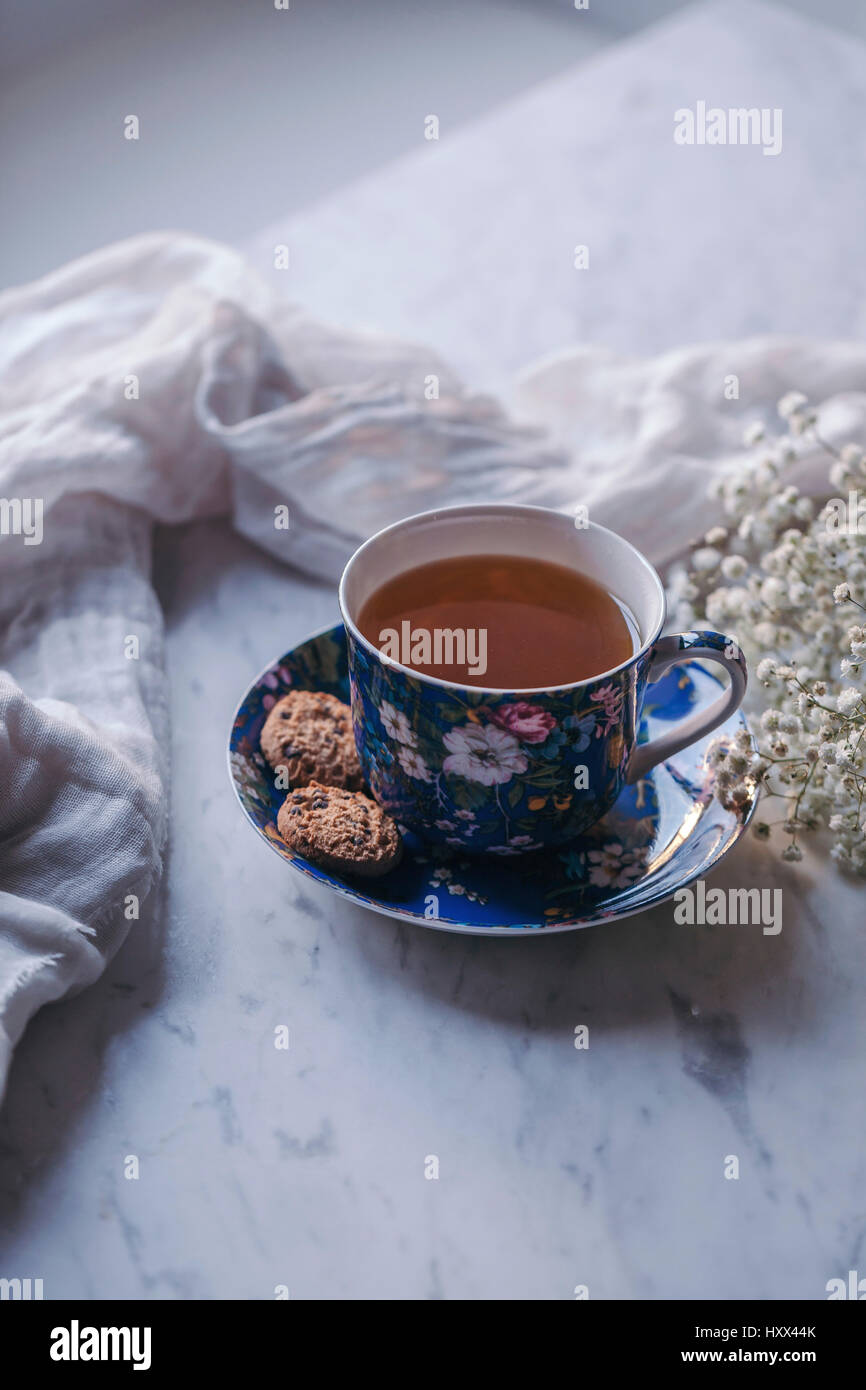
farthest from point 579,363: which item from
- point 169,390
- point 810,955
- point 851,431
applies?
point 810,955

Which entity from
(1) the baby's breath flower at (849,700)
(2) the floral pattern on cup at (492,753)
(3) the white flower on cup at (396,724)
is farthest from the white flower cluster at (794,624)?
(3) the white flower on cup at (396,724)

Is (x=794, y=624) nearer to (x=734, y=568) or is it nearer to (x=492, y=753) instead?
(x=734, y=568)

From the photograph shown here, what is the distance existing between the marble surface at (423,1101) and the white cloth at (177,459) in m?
0.07

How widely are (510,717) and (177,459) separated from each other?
22.2 inches

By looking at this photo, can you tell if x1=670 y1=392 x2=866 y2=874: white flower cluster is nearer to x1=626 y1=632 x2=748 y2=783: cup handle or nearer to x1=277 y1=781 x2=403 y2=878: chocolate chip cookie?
x1=626 y1=632 x2=748 y2=783: cup handle

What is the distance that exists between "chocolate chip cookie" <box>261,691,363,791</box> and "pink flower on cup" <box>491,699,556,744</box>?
179 millimetres

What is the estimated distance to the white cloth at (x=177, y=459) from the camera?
0.79 metres

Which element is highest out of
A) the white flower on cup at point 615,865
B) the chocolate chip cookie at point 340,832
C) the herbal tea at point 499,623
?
the herbal tea at point 499,623

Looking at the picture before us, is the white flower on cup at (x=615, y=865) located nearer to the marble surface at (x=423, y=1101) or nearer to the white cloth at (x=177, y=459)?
the marble surface at (x=423, y=1101)

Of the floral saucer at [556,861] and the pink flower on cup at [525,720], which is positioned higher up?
the pink flower on cup at [525,720]

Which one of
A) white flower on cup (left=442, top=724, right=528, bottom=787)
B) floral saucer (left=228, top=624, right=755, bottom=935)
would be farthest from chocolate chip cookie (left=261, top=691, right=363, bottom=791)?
white flower on cup (left=442, top=724, right=528, bottom=787)

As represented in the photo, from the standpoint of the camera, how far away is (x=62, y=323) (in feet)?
3.97

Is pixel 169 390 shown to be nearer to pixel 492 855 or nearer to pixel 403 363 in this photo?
pixel 403 363

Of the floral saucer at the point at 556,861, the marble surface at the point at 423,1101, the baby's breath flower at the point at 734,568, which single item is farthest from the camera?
the baby's breath flower at the point at 734,568
